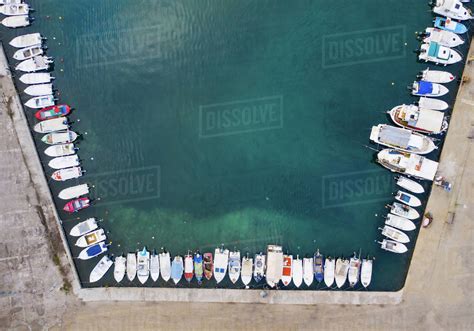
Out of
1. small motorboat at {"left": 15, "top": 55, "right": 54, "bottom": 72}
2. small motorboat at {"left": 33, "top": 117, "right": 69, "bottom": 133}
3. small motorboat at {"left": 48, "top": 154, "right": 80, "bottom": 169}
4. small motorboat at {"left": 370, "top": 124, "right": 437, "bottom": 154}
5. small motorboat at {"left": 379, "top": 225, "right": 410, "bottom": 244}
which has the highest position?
small motorboat at {"left": 15, "top": 55, "right": 54, "bottom": 72}

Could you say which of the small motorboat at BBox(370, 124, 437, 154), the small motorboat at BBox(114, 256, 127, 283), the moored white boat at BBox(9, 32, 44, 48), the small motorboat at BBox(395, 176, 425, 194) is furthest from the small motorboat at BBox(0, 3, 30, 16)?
the small motorboat at BBox(395, 176, 425, 194)

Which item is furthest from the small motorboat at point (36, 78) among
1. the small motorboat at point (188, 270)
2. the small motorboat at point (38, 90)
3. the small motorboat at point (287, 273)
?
the small motorboat at point (287, 273)

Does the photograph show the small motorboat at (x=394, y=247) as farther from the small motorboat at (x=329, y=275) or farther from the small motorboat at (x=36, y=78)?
the small motorboat at (x=36, y=78)

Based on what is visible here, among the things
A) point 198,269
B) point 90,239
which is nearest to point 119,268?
point 90,239

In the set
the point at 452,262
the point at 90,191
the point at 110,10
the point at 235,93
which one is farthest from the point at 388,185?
the point at 110,10

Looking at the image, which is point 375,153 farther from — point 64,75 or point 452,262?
point 64,75

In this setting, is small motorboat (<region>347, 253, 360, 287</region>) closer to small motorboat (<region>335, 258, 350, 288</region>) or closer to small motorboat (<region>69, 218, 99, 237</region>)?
small motorboat (<region>335, 258, 350, 288</region>)
